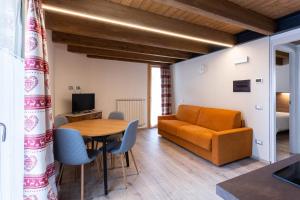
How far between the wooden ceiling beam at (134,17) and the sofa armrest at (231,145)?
1.83 metres

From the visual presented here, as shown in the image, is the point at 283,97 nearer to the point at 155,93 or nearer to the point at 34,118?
the point at 155,93

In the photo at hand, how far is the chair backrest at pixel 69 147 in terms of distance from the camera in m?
1.98

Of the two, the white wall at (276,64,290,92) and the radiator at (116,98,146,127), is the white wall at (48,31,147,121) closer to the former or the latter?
the radiator at (116,98,146,127)

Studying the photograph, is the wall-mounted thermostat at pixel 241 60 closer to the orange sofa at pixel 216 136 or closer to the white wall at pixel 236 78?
the white wall at pixel 236 78

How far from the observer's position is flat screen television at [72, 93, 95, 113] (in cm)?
457

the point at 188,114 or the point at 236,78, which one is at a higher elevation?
the point at 236,78

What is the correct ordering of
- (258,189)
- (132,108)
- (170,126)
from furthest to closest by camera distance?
(132,108), (170,126), (258,189)

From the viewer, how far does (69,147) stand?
6.64 ft

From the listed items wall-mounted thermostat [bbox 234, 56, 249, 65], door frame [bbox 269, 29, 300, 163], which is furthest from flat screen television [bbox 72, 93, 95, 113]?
door frame [bbox 269, 29, 300, 163]

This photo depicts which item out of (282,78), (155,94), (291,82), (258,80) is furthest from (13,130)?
(282,78)

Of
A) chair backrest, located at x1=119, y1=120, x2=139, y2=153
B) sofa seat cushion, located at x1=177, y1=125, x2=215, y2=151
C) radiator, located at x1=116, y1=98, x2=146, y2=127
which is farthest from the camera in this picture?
radiator, located at x1=116, y1=98, x2=146, y2=127

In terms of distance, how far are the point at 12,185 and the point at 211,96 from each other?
4.14 meters

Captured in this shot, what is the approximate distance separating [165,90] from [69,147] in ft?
15.4

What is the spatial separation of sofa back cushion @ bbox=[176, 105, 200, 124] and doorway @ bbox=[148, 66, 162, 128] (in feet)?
4.72
